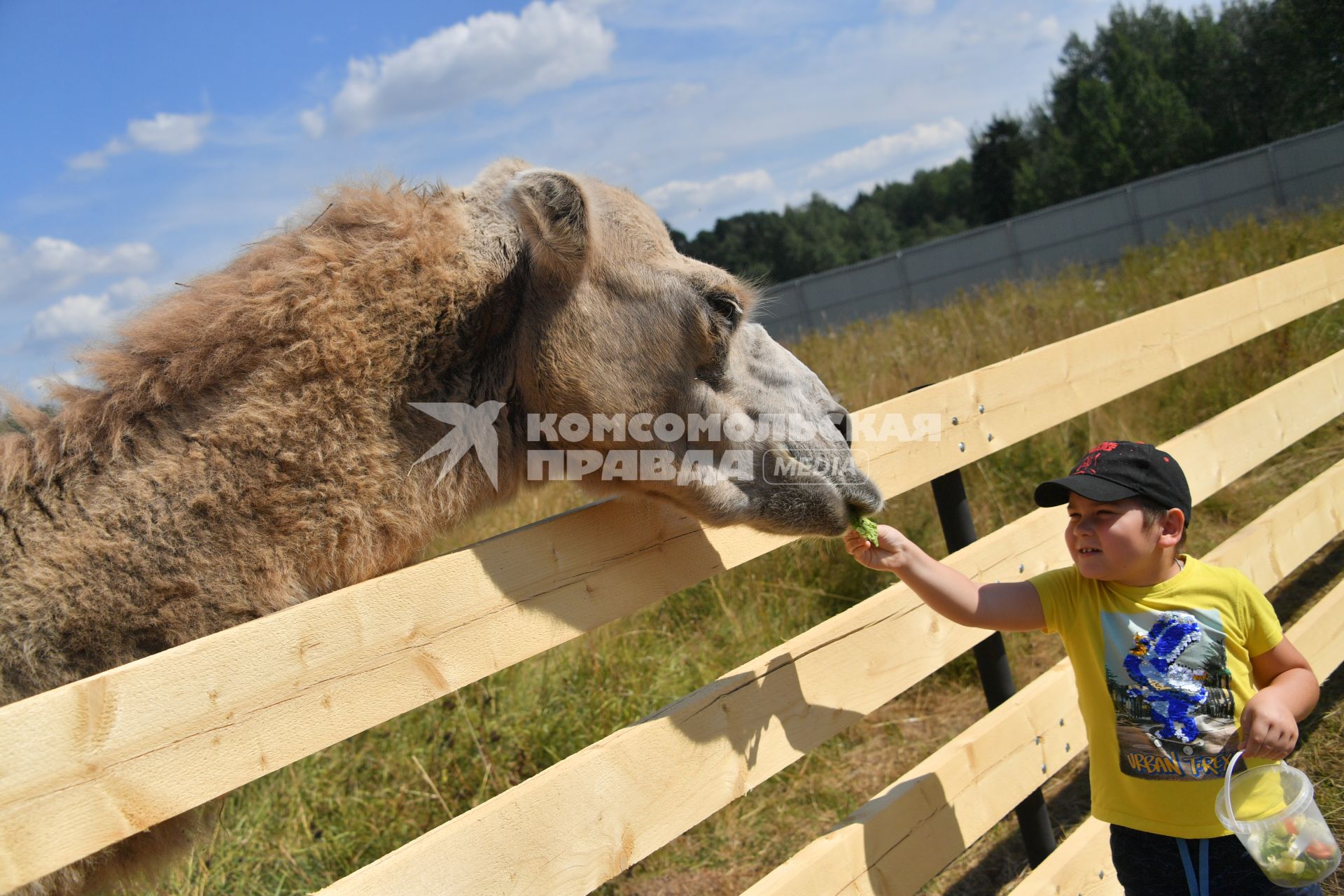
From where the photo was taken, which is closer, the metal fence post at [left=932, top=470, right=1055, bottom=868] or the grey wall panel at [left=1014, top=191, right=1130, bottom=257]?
the metal fence post at [left=932, top=470, right=1055, bottom=868]

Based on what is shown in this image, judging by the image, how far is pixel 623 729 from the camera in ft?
6.37

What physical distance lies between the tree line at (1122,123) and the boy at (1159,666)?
17.5 m

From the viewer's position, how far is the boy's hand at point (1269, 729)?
203 centimetres

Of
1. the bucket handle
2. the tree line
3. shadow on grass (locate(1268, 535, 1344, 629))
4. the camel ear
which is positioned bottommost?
shadow on grass (locate(1268, 535, 1344, 629))

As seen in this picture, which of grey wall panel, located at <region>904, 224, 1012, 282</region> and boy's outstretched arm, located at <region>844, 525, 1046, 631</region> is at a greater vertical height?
grey wall panel, located at <region>904, 224, 1012, 282</region>

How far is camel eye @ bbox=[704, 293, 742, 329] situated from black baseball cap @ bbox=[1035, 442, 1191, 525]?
945 mm

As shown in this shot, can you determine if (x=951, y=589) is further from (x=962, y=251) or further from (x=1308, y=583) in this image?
(x=962, y=251)

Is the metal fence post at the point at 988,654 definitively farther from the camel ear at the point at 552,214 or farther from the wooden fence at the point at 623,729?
the camel ear at the point at 552,214

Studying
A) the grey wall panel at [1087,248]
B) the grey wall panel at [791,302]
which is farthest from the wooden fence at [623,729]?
the grey wall panel at [791,302]

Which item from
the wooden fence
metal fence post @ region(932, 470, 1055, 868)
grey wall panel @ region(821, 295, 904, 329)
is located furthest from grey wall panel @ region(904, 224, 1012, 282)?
metal fence post @ region(932, 470, 1055, 868)

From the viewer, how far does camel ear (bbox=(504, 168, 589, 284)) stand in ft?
7.42

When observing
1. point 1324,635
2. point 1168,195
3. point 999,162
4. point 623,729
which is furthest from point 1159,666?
point 999,162

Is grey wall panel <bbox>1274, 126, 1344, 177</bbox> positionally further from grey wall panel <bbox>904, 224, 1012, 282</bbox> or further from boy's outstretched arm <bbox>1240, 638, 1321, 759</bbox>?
boy's outstretched arm <bbox>1240, 638, 1321, 759</bbox>

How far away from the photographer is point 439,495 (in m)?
2.12
